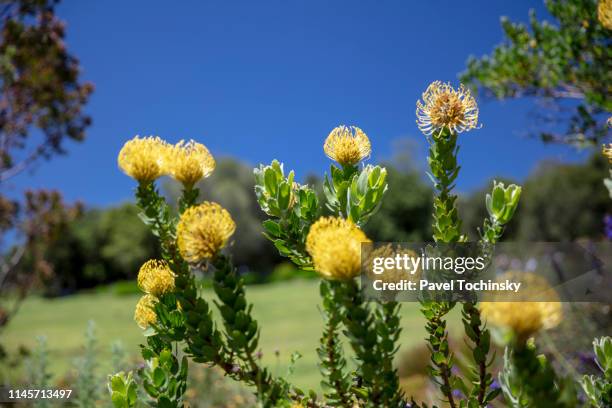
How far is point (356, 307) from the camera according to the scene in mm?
1328

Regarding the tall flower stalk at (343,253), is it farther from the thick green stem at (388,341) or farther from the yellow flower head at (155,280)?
the yellow flower head at (155,280)

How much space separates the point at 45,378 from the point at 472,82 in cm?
552

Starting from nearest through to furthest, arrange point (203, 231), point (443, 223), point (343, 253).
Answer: point (343, 253) → point (203, 231) → point (443, 223)

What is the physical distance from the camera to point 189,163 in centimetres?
153

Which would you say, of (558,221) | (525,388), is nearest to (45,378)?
(525,388)

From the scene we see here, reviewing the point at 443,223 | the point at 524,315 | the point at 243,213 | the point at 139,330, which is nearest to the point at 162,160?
the point at 443,223

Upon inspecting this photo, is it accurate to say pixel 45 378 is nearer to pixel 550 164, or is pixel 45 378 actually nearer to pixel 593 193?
pixel 593 193

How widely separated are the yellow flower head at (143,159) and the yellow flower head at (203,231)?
24 centimetres

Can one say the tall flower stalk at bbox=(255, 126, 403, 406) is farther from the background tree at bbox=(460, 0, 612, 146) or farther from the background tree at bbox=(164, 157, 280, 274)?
the background tree at bbox=(164, 157, 280, 274)

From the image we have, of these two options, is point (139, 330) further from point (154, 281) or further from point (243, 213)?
point (243, 213)

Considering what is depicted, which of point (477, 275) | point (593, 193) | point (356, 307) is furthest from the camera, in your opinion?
point (593, 193)

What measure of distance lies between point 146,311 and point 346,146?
943mm

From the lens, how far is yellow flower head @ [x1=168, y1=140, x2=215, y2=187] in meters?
1.52

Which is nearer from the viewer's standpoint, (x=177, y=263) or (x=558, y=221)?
(x=177, y=263)
